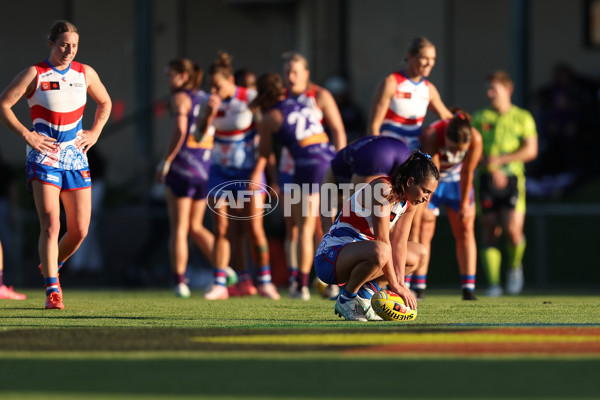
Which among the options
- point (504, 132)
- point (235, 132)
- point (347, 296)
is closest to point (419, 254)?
point (347, 296)

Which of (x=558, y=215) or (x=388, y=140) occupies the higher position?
(x=388, y=140)

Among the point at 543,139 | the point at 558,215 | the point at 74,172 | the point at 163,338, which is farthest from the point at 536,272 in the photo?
the point at 163,338

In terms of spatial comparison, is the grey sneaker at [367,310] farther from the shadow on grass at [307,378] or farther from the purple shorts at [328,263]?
the shadow on grass at [307,378]

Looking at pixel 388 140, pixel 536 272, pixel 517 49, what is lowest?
pixel 536 272

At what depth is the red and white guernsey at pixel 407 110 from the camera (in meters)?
10.1

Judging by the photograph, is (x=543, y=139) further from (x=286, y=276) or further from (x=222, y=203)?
(x=222, y=203)

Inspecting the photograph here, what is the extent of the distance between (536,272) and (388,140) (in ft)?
20.9

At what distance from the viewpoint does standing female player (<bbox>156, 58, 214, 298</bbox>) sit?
36.0 feet

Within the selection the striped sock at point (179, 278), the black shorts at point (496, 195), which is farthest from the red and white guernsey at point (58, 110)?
the black shorts at point (496, 195)

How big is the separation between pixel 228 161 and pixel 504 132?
9.86 feet

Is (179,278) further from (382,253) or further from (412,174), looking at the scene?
(412,174)

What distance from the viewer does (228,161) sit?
1102 cm

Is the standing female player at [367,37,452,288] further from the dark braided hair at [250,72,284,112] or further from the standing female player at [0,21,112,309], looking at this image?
the standing female player at [0,21,112,309]

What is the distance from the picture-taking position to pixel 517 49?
1580 cm
